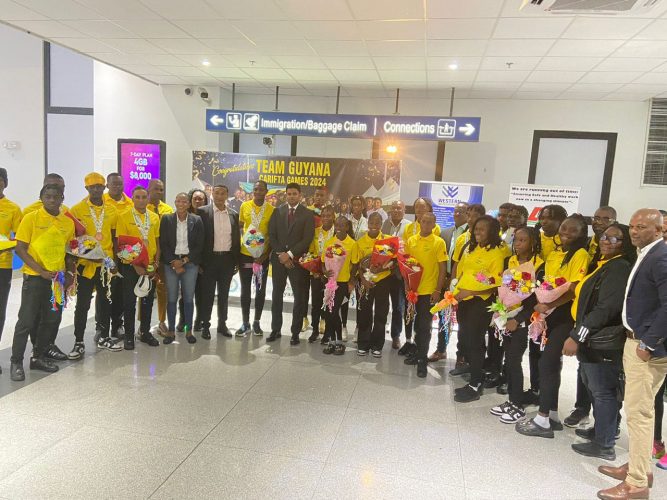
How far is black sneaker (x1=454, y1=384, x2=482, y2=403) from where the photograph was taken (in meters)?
3.83

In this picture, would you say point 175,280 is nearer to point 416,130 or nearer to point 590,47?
point 416,130

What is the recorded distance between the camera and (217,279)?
200 inches

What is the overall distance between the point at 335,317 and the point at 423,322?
1.02 meters

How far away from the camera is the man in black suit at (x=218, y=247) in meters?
4.93

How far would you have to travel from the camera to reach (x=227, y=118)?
695 centimetres

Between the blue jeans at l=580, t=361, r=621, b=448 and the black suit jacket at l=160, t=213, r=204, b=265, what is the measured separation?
3.75 meters

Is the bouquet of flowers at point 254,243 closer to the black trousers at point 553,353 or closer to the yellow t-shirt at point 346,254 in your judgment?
the yellow t-shirt at point 346,254

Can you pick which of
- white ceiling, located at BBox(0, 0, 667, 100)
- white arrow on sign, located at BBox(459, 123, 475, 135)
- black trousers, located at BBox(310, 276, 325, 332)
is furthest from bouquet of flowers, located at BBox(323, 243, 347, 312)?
white arrow on sign, located at BBox(459, 123, 475, 135)

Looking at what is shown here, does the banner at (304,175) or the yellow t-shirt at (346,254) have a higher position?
the banner at (304,175)

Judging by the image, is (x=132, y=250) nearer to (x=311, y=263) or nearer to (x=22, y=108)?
(x=311, y=263)

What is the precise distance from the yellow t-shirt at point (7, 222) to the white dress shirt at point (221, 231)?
1.80m

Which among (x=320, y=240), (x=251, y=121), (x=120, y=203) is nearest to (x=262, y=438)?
(x=320, y=240)

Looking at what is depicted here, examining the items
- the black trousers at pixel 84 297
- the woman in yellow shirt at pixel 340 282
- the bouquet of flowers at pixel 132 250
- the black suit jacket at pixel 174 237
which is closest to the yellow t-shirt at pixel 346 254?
the woman in yellow shirt at pixel 340 282

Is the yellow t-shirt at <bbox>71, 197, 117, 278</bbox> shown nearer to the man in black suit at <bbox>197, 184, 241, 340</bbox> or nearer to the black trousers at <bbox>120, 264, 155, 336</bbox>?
the black trousers at <bbox>120, 264, 155, 336</bbox>
